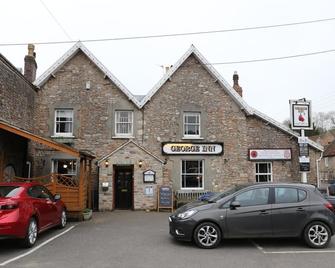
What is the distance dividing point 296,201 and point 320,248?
1.25 meters

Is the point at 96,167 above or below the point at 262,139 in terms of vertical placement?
below

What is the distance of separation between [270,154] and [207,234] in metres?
12.1

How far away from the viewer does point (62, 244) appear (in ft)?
29.8

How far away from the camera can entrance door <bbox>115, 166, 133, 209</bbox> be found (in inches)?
728

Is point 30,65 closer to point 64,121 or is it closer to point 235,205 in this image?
point 64,121

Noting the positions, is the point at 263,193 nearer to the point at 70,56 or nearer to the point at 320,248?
the point at 320,248

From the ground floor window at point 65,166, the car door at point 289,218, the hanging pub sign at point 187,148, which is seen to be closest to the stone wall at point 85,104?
the ground floor window at point 65,166

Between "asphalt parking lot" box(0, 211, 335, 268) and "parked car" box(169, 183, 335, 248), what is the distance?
33 cm

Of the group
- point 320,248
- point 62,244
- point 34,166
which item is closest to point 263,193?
point 320,248

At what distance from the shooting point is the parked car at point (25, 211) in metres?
7.88

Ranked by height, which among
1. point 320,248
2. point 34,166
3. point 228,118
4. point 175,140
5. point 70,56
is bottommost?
point 320,248

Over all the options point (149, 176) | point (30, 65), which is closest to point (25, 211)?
point (149, 176)

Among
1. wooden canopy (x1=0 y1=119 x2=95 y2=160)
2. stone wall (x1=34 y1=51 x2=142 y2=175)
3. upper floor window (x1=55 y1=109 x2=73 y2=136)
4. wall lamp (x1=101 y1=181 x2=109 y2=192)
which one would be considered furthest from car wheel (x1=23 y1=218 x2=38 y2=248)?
upper floor window (x1=55 y1=109 x2=73 y2=136)

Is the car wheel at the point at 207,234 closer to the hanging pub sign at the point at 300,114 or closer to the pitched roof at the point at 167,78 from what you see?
the hanging pub sign at the point at 300,114
